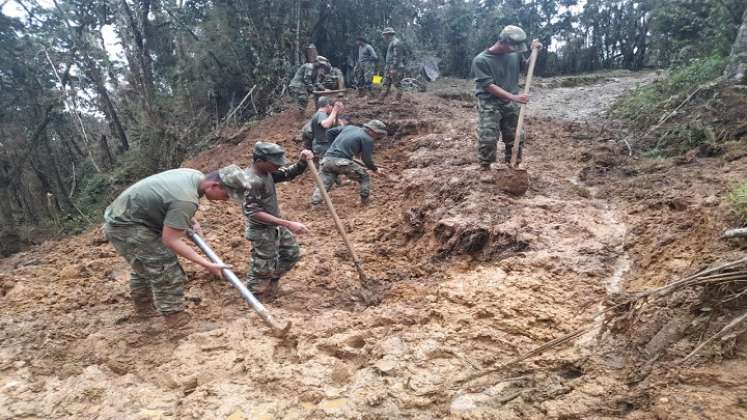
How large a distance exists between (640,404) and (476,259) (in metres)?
2.08

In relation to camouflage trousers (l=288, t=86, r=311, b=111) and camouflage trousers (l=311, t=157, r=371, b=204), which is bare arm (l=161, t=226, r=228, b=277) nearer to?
camouflage trousers (l=311, t=157, r=371, b=204)

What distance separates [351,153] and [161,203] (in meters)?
3.30

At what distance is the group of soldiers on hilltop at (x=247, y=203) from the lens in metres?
3.08

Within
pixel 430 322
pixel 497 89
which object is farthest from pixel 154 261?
pixel 497 89

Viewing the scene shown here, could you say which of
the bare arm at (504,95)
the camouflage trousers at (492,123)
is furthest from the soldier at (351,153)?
the bare arm at (504,95)

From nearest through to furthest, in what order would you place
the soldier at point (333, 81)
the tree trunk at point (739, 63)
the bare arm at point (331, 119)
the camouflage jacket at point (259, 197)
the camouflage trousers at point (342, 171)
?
the camouflage jacket at point (259, 197) → the tree trunk at point (739, 63) → the camouflage trousers at point (342, 171) → the bare arm at point (331, 119) → the soldier at point (333, 81)

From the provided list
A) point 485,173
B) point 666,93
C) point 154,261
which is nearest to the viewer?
point 154,261

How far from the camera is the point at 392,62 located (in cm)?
1023

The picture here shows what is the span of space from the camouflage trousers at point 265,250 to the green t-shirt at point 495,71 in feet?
9.30

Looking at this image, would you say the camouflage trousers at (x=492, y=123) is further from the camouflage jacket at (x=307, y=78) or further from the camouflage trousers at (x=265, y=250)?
the camouflage jacket at (x=307, y=78)

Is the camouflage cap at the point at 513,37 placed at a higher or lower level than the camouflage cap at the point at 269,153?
higher

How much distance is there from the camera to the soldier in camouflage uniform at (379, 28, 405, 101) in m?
10.1

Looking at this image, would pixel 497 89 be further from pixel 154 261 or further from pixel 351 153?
pixel 154 261

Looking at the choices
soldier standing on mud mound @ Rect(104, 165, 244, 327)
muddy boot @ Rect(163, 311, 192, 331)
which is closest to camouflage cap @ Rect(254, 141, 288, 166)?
soldier standing on mud mound @ Rect(104, 165, 244, 327)
